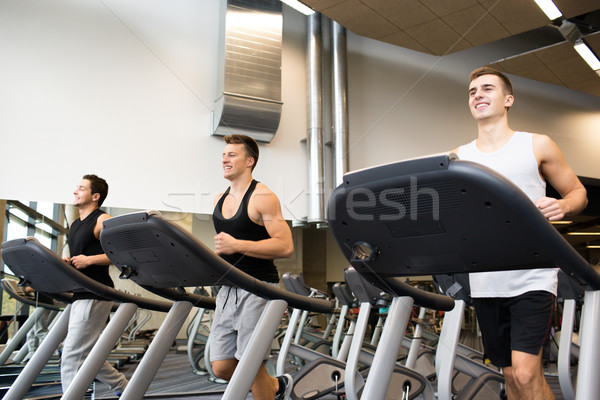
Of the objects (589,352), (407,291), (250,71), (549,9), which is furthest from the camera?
(250,71)

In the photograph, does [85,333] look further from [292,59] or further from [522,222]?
[292,59]

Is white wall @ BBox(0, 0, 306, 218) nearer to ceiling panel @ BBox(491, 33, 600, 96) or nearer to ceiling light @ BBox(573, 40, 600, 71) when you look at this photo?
ceiling panel @ BBox(491, 33, 600, 96)

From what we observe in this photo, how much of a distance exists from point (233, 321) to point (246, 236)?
0.37 m

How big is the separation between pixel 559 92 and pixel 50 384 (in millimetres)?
8598

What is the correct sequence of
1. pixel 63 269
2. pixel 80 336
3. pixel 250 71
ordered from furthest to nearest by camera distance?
pixel 250 71
pixel 80 336
pixel 63 269

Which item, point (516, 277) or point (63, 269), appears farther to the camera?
point (63, 269)

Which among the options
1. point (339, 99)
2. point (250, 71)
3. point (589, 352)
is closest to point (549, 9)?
point (339, 99)

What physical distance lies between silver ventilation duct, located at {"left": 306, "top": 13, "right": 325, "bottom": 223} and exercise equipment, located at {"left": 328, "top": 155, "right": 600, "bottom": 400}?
4.83 meters

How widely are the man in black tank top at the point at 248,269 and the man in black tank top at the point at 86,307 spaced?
838mm

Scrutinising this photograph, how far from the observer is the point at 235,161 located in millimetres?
2477

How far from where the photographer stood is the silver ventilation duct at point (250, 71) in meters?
5.72

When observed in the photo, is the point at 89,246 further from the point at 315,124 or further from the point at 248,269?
the point at 315,124

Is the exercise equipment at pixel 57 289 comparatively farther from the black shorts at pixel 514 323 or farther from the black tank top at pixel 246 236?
the black shorts at pixel 514 323

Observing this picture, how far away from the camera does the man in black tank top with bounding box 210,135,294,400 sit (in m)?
2.13
